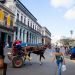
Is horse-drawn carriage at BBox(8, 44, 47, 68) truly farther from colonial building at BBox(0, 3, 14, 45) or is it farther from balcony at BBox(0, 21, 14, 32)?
balcony at BBox(0, 21, 14, 32)

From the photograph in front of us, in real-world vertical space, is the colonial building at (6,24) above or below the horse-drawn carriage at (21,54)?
above

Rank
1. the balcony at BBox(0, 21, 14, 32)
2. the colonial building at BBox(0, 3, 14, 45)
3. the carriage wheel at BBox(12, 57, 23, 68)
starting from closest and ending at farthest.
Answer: the carriage wheel at BBox(12, 57, 23, 68)
the balcony at BBox(0, 21, 14, 32)
the colonial building at BBox(0, 3, 14, 45)

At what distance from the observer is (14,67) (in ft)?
51.1

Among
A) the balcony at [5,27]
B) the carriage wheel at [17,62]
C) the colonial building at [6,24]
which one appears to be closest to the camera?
the carriage wheel at [17,62]

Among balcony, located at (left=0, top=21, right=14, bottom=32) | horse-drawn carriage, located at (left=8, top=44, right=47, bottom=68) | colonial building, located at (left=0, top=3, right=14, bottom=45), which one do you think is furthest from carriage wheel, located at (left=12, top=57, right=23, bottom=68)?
balcony, located at (left=0, top=21, right=14, bottom=32)

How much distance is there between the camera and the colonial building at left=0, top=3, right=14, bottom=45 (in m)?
41.8

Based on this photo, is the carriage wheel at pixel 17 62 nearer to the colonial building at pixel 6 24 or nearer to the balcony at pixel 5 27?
the colonial building at pixel 6 24

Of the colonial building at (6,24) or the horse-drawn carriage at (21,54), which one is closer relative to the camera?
the horse-drawn carriage at (21,54)

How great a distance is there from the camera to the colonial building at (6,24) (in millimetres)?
41787

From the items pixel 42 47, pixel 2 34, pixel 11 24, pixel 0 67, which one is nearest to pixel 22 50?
pixel 42 47

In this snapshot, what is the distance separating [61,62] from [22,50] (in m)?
6.51

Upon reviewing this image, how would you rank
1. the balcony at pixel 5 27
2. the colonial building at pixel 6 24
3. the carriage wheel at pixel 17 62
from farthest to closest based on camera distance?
the colonial building at pixel 6 24
the balcony at pixel 5 27
the carriage wheel at pixel 17 62

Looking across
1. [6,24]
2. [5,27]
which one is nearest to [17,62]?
[5,27]

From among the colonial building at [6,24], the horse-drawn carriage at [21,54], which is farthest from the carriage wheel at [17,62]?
the colonial building at [6,24]
